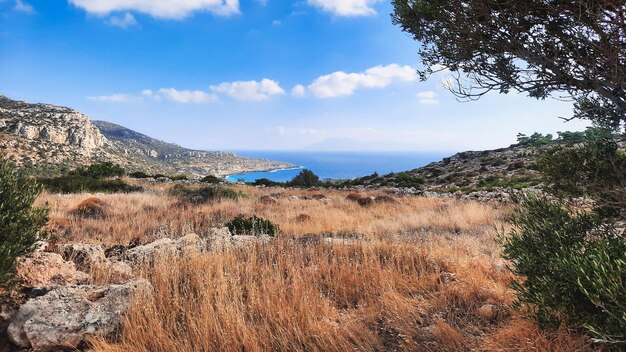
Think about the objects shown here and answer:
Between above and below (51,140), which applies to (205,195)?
below

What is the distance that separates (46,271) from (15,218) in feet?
2.75

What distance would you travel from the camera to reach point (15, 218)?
13.5ft

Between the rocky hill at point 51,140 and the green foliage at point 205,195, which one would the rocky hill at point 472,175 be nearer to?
the green foliage at point 205,195

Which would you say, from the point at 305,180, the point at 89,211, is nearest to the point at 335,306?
the point at 89,211

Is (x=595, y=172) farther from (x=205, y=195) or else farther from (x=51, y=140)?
(x=51, y=140)

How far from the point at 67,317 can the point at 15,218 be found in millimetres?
1809

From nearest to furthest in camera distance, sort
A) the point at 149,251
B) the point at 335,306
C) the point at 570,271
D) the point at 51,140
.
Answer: the point at 570,271
the point at 335,306
the point at 149,251
the point at 51,140

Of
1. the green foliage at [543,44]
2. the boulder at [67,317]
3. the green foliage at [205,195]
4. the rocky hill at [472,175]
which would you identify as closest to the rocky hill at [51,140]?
the green foliage at [205,195]

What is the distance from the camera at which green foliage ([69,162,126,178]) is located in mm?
22984

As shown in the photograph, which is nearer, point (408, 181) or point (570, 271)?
point (570, 271)

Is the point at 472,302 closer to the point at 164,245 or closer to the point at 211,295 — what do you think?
the point at 211,295

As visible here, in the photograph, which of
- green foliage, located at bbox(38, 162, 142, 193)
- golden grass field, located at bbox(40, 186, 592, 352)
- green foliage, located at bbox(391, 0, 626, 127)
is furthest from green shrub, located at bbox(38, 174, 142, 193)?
green foliage, located at bbox(391, 0, 626, 127)

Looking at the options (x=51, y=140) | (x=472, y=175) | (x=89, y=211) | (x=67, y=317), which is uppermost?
(x=51, y=140)

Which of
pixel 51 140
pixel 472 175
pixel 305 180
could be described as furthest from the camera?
pixel 51 140
